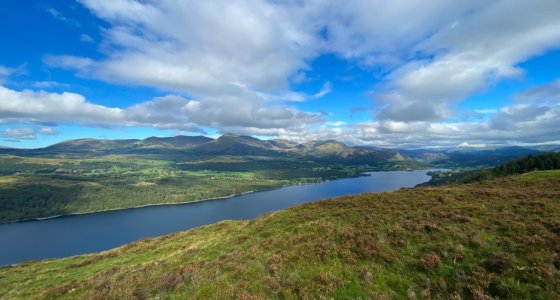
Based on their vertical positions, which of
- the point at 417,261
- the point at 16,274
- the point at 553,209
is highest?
the point at 553,209

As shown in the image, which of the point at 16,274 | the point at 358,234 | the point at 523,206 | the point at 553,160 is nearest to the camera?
the point at 358,234

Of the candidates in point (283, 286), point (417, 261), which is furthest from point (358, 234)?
point (283, 286)

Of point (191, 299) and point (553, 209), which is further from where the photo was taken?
point (553, 209)

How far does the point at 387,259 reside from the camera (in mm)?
15836

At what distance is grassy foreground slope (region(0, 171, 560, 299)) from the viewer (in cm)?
1291

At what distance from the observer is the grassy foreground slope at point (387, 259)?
1291 centimetres

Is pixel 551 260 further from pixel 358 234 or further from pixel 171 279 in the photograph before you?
pixel 171 279

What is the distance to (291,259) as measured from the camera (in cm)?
1747

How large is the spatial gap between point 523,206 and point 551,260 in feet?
39.7

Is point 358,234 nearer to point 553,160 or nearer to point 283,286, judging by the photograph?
point 283,286

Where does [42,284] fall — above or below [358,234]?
below

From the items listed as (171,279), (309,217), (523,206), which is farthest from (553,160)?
(171,279)

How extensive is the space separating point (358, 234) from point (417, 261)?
530 cm

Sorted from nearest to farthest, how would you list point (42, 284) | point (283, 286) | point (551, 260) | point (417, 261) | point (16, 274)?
1. point (551, 260)
2. point (283, 286)
3. point (417, 261)
4. point (42, 284)
5. point (16, 274)
